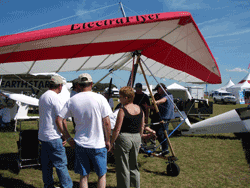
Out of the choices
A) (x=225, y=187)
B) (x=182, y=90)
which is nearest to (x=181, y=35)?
(x=225, y=187)

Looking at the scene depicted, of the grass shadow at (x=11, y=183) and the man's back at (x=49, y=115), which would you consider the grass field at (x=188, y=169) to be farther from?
the man's back at (x=49, y=115)

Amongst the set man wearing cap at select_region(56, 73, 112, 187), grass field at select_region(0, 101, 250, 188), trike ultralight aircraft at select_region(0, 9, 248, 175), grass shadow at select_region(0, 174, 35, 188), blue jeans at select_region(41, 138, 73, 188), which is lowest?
grass field at select_region(0, 101, 250, 188)

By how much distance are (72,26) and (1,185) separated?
2973 millimetres

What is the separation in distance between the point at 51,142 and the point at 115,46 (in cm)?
227

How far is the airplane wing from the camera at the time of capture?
8.64 ft

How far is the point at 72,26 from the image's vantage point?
261 cm

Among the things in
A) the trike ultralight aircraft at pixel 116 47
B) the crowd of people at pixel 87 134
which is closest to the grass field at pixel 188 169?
the trike ultralight aircraft at pixel 116 47

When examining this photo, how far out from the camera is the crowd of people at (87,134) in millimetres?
2193

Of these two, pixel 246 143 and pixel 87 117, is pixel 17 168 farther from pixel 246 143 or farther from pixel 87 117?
pixel 246 143

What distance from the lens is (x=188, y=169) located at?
4172mm

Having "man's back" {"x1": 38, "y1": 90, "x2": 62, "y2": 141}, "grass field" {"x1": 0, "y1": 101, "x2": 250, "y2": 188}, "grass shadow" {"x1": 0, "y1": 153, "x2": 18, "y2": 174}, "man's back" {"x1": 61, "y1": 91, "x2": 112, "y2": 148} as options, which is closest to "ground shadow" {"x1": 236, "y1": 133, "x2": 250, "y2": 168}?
"grass field" {"x1": 0, "y1": 101, "x2": 250, "y2": 188}

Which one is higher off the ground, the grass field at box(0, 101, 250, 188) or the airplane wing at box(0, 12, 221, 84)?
the airplane wing at box(0, 12, 221, 84)

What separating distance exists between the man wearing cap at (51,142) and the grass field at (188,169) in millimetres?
932

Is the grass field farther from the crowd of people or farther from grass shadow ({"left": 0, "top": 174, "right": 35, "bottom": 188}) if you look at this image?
the crowd of people
